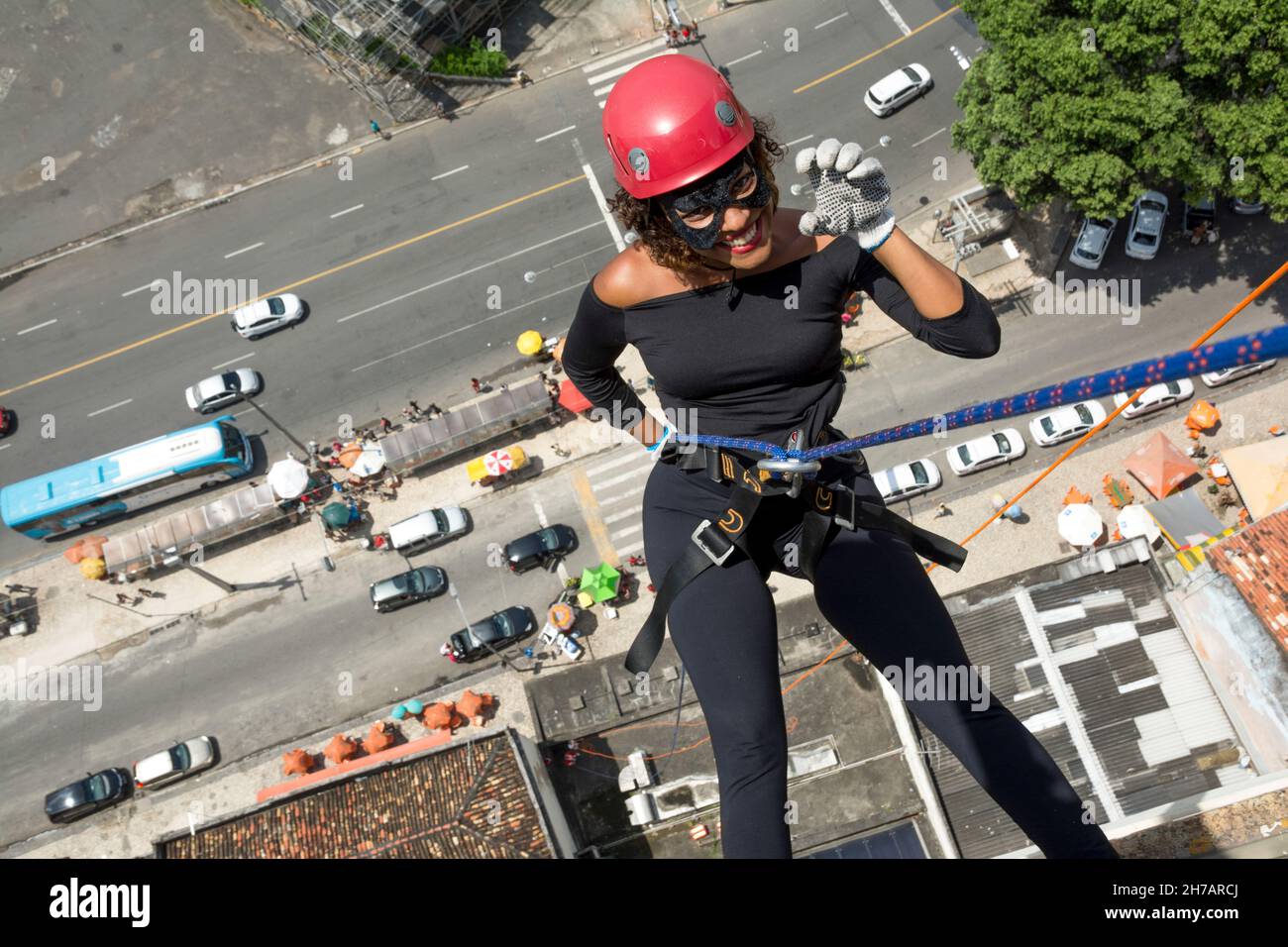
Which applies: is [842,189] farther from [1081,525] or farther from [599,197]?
[599,197]

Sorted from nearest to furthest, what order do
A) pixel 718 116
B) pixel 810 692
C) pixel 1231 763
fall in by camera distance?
1. pixel 718 116
2. pixel 1231 763
3. pixel 810 692

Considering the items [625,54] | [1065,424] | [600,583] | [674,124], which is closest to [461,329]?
[600,583]

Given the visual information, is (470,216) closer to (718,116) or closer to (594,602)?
(594,602)

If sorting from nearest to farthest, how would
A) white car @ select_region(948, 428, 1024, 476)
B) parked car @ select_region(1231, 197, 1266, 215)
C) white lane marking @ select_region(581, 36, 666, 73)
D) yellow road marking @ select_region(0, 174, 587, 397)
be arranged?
white car @ select_region(948, 428, 1024, 476)
parked car @ select_region(1231, 197, 1266, 215)
yellow road marking @ select_region(0, 174, 587, 397)
white lane marking @ select_region(581, 36, 666, 73)

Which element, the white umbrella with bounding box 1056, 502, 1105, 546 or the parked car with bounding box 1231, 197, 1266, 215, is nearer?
the white umbrella with bounding box 1056, 502, 1105, 546

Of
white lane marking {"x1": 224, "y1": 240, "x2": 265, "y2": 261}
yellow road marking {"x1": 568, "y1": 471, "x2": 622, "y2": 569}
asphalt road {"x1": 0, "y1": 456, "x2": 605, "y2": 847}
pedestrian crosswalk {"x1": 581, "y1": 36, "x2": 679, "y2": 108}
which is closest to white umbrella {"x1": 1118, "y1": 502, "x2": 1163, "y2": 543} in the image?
yellow road marking {"x1": 568, "y1": 471, "x2": 622, "y2": 569}

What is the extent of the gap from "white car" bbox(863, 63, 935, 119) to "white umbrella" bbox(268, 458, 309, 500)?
22.0 metres

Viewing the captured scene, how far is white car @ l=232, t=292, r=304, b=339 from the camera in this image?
29.9m

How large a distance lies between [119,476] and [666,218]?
26.2 meters

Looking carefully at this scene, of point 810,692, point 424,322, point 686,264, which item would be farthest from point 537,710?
point 686,264

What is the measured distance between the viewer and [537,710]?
24.7 m

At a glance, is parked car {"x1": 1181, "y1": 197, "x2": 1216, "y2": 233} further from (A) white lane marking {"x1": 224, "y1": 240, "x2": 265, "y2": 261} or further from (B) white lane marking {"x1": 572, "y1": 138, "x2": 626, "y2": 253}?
(A) white lane marking {"x1": 224, "y1": 240, "x2": 265, "y2": 261}

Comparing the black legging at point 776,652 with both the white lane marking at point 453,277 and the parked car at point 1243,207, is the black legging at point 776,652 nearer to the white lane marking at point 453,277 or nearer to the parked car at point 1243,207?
the white lane marking at point 453,277

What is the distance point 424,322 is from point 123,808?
17.3 metres
